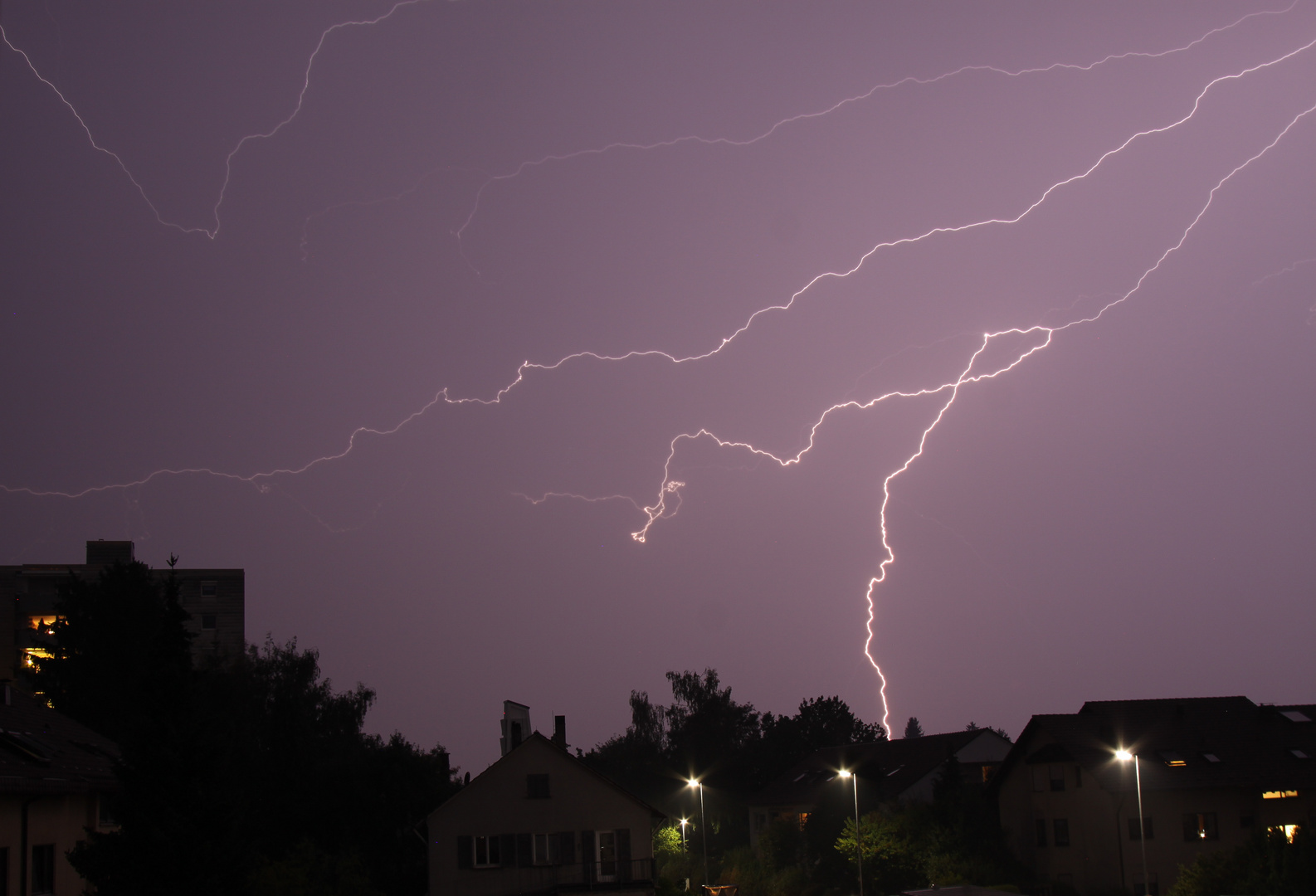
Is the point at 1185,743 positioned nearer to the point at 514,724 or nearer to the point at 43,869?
the point at 514,724

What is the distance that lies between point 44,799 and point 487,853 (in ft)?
57.1

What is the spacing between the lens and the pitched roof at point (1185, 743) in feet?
125

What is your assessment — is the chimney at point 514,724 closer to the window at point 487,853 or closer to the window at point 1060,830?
the window at point 487,853

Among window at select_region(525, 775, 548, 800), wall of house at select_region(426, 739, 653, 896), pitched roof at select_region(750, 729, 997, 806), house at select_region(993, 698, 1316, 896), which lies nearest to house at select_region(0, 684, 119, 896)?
wall of house at select_region(426, 739, 653, 896)

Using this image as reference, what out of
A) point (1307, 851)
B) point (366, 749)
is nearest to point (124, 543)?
point (366, 749)

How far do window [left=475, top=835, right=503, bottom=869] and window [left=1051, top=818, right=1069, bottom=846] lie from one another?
1964 centimetres

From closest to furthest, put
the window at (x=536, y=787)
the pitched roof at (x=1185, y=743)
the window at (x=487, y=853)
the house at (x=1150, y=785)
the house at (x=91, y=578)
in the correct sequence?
the window at (x=487, y=853), the window at (x=536, y=787), the house at (x=1150, y=785), the pitched roof at (x=1185, y=743), the house at (x=91, y=578)

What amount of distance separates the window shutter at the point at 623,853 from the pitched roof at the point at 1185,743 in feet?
50.6

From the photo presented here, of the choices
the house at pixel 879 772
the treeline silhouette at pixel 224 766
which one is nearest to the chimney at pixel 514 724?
the treeline silhouette at pixel 224 766

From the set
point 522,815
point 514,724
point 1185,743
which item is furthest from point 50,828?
point 1185,743

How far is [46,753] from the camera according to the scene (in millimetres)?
20766

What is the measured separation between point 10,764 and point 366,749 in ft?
98.5

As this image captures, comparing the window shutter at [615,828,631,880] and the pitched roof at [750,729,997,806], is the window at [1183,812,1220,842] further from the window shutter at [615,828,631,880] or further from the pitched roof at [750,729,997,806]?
the window shutter at [615,828,631,880]

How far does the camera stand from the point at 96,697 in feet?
133
